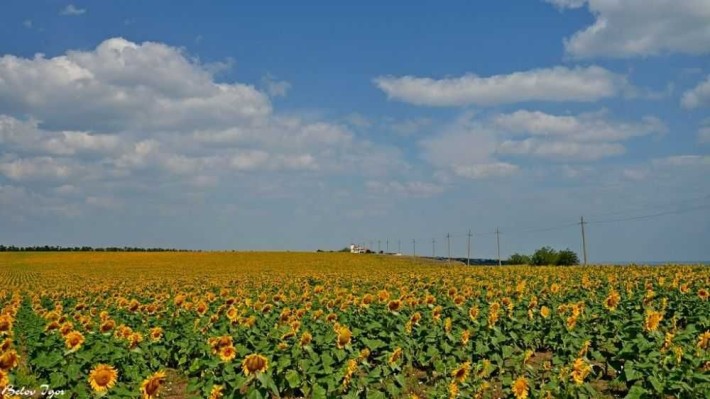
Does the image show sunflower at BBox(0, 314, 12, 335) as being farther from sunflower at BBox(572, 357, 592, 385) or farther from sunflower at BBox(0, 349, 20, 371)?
sunflower at BBox(572, 357, 592, 385)

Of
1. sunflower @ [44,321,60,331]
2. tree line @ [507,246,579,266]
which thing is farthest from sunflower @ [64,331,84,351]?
tree line @ [507,246,579,266]

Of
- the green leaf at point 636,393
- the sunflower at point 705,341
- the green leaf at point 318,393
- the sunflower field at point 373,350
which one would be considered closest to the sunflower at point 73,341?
the sunflower field at point 373,350

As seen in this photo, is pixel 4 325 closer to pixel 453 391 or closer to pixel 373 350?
pixel 373 350

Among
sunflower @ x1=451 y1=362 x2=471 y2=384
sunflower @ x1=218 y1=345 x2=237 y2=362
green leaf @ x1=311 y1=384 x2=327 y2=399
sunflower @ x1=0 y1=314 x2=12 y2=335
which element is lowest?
green leaf @ x1=311 y1=384 x2=327 y2=399

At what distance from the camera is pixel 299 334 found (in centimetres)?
998

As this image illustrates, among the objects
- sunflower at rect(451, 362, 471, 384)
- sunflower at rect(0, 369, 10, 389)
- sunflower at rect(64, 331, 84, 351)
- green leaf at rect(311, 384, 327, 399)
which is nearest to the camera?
sunflower at rect(0, 369, 10, 389)

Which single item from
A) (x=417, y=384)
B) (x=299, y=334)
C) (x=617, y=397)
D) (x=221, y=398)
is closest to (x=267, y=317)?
(x=299, y=334)

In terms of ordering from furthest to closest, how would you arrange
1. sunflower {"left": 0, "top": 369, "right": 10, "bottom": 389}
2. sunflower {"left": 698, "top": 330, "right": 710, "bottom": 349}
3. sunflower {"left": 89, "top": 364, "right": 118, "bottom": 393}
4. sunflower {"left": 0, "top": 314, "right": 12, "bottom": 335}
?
1. sunflower {"left": 0, "top": 314, "right": 12, "bottom": 335}
2. sunflower {"left": 698, "top": 330, "right": 710, "bottom": 349}
3. sunflower {"left": 89, "top": 364, "right": 118, "bottom": 393}
4. sunflower {"left": 0, "top": 369, "right": 10, "bottom": 389}

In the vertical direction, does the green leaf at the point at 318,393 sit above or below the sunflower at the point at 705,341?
below

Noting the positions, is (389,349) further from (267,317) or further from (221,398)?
(221,398)

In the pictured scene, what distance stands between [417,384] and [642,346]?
144 inches

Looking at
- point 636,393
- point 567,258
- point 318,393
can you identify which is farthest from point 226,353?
point 567,258

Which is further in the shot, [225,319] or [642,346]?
[225,319]

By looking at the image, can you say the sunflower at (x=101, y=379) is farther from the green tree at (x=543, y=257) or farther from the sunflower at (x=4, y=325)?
the green tree at (x=543, y=257)
